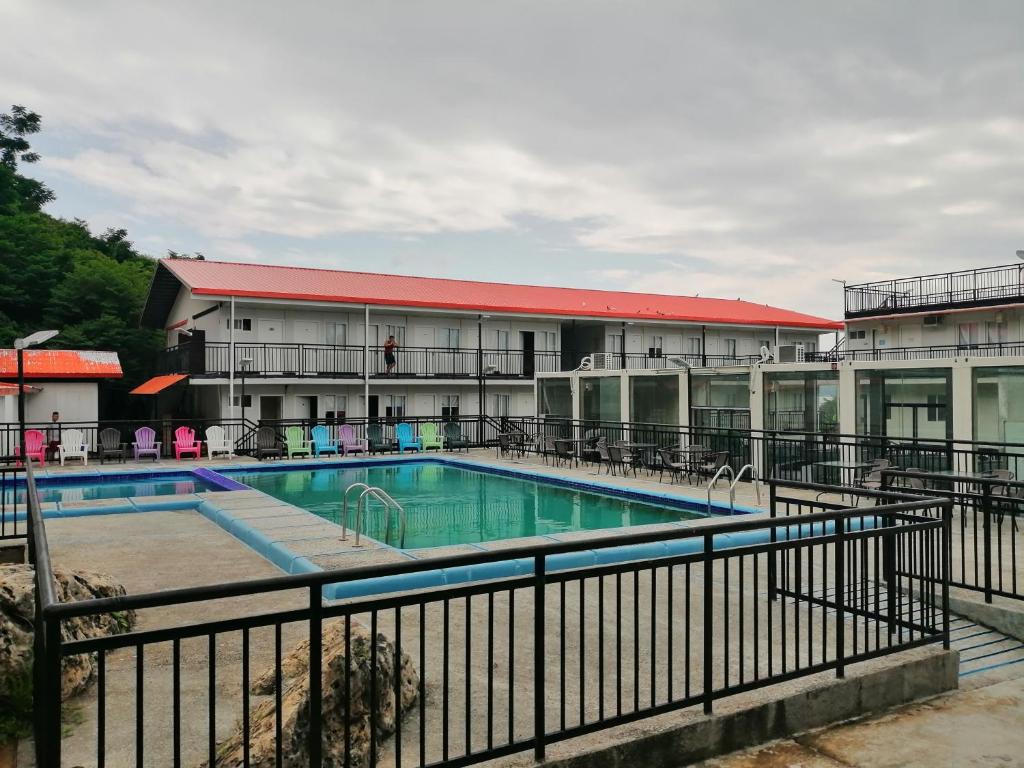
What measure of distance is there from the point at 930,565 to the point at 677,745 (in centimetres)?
261

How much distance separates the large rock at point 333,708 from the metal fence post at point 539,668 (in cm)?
65

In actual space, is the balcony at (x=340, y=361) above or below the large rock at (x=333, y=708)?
above

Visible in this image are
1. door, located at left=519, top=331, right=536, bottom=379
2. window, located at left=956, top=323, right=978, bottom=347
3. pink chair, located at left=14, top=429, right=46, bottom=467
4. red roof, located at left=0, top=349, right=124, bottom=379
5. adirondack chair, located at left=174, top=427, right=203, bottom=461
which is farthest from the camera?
window, located at left=956, top=323, right=978, bottom=347

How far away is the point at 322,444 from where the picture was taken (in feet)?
79.6

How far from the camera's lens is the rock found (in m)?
4.31

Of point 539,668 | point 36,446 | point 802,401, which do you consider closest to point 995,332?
point 802,401

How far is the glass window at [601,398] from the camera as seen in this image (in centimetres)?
2197

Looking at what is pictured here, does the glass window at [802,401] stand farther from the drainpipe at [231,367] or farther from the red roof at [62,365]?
the red roof at [62,365]

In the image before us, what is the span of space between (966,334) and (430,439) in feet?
95.6

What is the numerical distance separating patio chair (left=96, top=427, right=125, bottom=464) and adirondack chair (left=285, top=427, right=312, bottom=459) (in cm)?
457

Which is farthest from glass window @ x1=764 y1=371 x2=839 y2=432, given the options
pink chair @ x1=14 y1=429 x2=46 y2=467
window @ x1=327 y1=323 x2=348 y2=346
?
pink chair @ x1=14 y1=429 x2=46 y2=467

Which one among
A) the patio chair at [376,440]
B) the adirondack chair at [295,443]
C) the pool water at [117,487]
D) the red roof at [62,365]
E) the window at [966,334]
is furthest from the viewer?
the window at [966,334]

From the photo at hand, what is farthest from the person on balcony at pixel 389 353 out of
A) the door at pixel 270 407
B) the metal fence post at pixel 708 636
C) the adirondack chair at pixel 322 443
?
the metal fence post at pixel 708 636

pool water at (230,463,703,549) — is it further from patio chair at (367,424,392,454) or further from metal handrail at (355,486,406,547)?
patio chair at (367,424,392,454)
